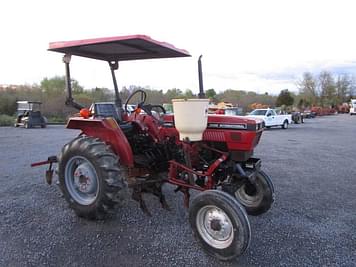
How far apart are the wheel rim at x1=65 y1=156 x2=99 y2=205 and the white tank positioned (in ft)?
3.78

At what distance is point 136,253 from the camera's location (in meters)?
2.90

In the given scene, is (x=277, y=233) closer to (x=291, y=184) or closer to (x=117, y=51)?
(x=291, y=184)

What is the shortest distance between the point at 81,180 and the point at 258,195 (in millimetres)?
2073

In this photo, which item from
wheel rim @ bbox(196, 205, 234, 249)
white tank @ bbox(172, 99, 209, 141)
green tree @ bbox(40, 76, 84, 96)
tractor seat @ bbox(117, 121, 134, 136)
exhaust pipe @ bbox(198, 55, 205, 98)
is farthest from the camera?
green tree @ bbox(40, 76, 84, 96)

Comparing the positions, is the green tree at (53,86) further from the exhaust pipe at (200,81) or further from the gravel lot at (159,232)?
the exhaust pipe at (200,81)

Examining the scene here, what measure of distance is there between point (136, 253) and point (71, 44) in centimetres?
229

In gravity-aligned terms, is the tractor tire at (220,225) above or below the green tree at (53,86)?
below

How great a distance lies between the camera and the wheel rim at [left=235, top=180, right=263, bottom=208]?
12.5 feet

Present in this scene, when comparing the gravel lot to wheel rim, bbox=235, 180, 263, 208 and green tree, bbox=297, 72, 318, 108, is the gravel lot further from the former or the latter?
green tree, bbox=297, 72, 318, 108

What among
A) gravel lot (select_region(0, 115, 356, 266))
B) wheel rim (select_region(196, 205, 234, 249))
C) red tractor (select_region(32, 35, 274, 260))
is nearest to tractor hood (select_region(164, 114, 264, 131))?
red tractor (select_region(32, 35, 274, 260))

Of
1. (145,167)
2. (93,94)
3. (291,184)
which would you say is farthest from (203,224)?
(93,94)

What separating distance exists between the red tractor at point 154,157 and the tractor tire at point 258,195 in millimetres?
11

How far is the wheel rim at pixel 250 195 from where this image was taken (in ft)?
12.5

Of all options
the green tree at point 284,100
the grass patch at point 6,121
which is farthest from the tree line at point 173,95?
the grass patch at point 6,121
